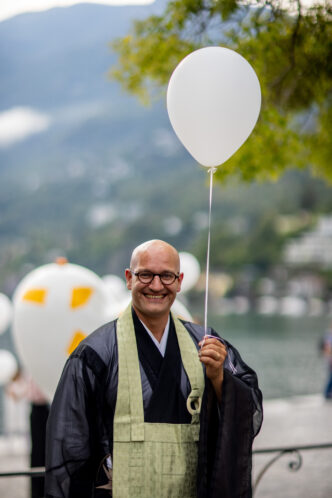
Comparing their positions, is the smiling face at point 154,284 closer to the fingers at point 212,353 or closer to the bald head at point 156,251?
the bald head at point 156,251

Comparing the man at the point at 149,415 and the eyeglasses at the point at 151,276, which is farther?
the eyeglasses at the point at 151,276

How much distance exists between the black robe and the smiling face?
13 cm

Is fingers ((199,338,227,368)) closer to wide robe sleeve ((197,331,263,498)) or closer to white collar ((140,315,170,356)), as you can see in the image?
wide robe sleeve ((197,331,263,498))

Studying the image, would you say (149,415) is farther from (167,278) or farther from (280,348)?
(280,348)

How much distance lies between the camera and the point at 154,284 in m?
2.23

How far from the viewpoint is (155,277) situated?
2244 mm

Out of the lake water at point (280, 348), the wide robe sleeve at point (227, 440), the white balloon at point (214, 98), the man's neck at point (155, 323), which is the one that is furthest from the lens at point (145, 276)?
the lake water at point (280, 348)

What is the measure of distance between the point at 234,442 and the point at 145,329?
1.65ft

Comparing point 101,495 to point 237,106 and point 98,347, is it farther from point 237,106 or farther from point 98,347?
point 237,106

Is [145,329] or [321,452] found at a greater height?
[145,329]

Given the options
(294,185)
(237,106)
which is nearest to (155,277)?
→ (237,106)

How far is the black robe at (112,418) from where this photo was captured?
2109 millimetres

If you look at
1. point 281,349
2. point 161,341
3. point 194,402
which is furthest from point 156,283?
point 281,349

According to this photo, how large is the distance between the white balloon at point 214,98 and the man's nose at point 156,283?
879 millimetres
